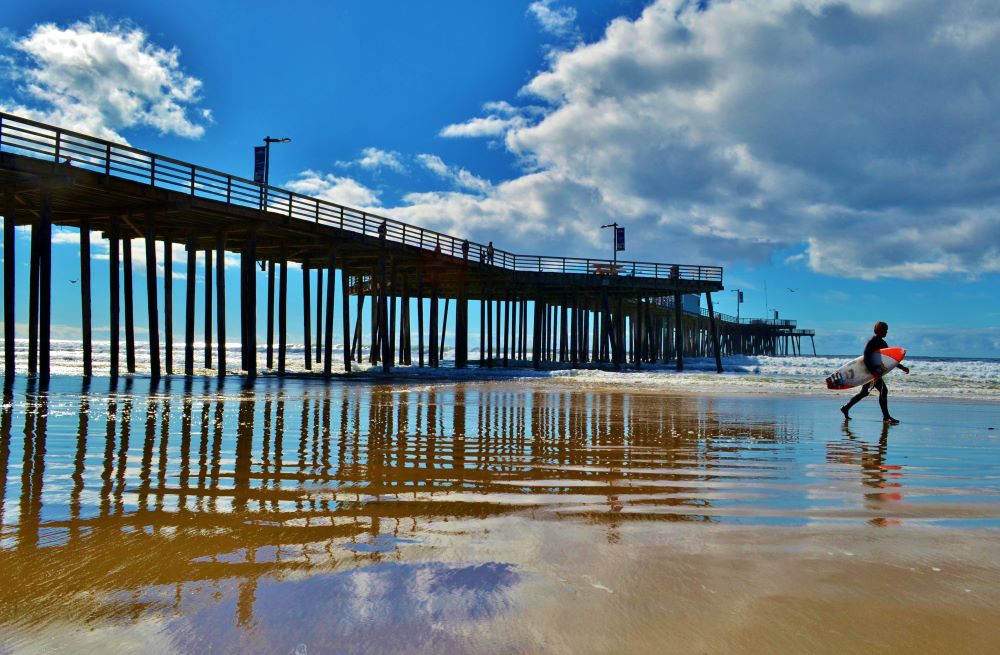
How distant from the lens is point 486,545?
253cm

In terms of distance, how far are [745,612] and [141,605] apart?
5.90 feet

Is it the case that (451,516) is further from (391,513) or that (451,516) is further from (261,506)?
(261,506)

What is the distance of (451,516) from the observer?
119 inches

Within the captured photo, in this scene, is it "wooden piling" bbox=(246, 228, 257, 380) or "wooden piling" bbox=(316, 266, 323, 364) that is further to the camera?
"wooden piling" bbox=(316, 266, 323, 364)

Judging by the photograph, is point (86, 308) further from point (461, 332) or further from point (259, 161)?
point (461, 332)

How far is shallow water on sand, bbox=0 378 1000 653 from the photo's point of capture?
69.6 inches

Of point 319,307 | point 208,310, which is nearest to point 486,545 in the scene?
point 208,310

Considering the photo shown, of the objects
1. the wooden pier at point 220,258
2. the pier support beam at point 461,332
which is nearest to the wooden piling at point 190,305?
the wooden pier at point 220,258

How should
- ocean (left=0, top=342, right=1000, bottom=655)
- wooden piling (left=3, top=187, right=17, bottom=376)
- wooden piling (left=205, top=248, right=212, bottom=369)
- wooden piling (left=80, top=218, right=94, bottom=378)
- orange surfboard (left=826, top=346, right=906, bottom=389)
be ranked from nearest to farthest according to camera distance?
ocean (left=0, top=342, right=1000, bottom=655), orange surfboard (left=826, top=346, right=906, bottom=389), wooden piling (left=3, top=187, right=17, bottom=376), wooden piling (left=80, top=218, right=94, bottom=378), wooden piling (left=205, top=248, right=212, bottom=369)

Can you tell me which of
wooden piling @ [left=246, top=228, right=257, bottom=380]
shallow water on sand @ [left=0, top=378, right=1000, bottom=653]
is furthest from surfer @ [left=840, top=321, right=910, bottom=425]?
wooden piling @ [left=246, top=228, right=257, bottom=380]

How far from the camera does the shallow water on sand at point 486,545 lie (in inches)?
69.6

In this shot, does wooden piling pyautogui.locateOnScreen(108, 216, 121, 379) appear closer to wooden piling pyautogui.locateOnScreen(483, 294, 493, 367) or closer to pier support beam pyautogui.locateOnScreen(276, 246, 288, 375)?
pier support beam pyautogui.locateOnScreen(276, 246, 288, 375)

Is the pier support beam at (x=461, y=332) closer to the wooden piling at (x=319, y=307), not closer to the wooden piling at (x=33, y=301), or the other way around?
the wooden piling at (x=319, y=307)

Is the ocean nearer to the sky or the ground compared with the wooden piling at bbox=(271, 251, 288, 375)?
nearer to the ground
